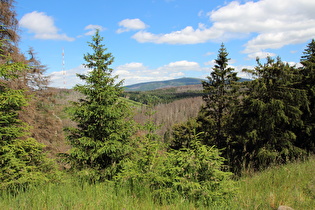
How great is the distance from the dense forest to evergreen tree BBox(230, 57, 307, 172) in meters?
0.08

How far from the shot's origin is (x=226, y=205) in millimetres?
3328

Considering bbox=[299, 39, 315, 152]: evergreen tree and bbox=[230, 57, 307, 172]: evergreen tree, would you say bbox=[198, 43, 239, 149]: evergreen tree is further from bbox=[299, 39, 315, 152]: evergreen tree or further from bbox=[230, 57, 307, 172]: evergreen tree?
bbox=[299, 39, 315, 152]: evergreen tree

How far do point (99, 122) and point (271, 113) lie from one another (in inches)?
516

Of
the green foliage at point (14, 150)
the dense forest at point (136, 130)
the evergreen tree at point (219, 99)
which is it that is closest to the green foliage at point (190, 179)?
the dense forest at point (136, 130)

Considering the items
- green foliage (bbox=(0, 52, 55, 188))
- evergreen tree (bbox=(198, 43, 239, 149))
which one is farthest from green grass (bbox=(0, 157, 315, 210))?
evergreen tree (bbox=(198, 43, 239, 149))

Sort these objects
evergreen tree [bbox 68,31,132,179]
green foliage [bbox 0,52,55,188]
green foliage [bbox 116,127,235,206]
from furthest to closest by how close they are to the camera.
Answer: evergreen tree [bbox 68,31,132,179] → green foliage [bbox 0,52,55,188] → green foliage [bbox 116,127,235,206]

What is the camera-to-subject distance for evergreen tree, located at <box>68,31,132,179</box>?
962 cm

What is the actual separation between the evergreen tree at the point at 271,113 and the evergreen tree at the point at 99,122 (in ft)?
31.9

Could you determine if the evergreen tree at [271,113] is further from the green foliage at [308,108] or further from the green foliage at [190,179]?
the green foliage at [190,179]

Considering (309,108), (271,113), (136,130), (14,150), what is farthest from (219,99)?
(14,150)

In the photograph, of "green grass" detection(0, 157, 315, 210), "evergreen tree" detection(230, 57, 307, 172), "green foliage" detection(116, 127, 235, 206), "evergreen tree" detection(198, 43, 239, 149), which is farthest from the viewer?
"evergreen tree" detection(198, 43, 239, 149)

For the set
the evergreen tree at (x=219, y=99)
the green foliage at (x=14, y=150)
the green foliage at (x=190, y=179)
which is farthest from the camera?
the evergreen tree at (x=219, y=99)

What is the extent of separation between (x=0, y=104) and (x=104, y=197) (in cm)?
504

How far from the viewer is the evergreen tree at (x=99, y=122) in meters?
9.62
